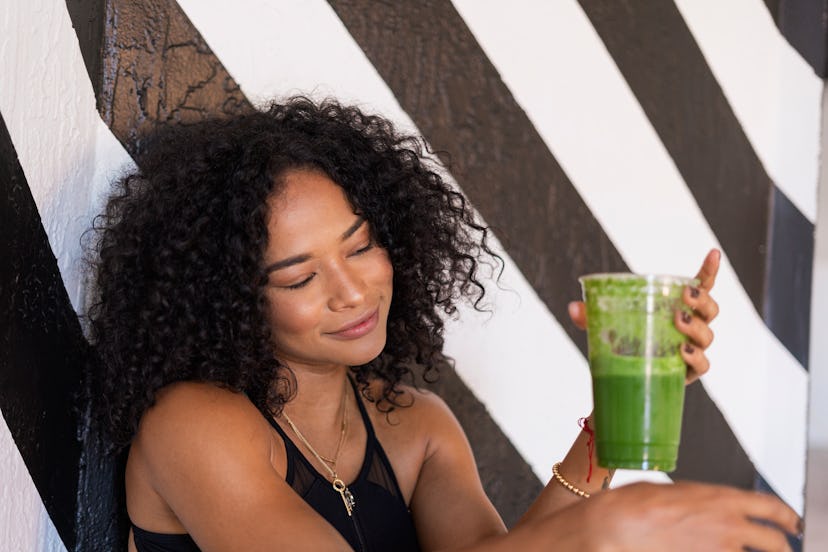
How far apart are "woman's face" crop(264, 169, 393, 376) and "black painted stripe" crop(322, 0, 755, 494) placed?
0.44 meters

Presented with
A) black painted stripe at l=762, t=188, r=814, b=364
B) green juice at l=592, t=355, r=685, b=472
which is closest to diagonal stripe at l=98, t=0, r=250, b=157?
green juice at l=592, t=355, r=685, b=472

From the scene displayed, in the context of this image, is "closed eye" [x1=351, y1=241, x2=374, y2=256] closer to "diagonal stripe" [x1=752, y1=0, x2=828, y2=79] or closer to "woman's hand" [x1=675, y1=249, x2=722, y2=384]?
"woman's hand" [x1=675, y1=249, x2=722, y2=384]

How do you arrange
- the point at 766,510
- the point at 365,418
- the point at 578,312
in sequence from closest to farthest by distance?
the point at 766,510 < the point at 578,312 < the point at 365,418

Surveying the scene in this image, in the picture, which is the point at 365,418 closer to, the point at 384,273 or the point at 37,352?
the point at 384,273

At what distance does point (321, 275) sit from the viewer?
4.64 ft

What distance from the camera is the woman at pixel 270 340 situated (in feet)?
4.40

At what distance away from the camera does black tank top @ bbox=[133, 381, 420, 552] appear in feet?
4.79

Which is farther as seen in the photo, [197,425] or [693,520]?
[197,425]

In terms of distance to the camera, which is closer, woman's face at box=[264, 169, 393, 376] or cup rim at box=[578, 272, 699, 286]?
cup rim at box=[578, 272, 699, 286]

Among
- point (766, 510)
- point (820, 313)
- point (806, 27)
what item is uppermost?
point (806, 27)

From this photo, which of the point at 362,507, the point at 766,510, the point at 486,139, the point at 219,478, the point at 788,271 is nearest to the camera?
the point at 766,510

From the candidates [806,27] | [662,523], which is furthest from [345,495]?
[806,27]

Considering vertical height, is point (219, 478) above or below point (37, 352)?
below

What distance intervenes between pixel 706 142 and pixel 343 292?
1.10 meters
